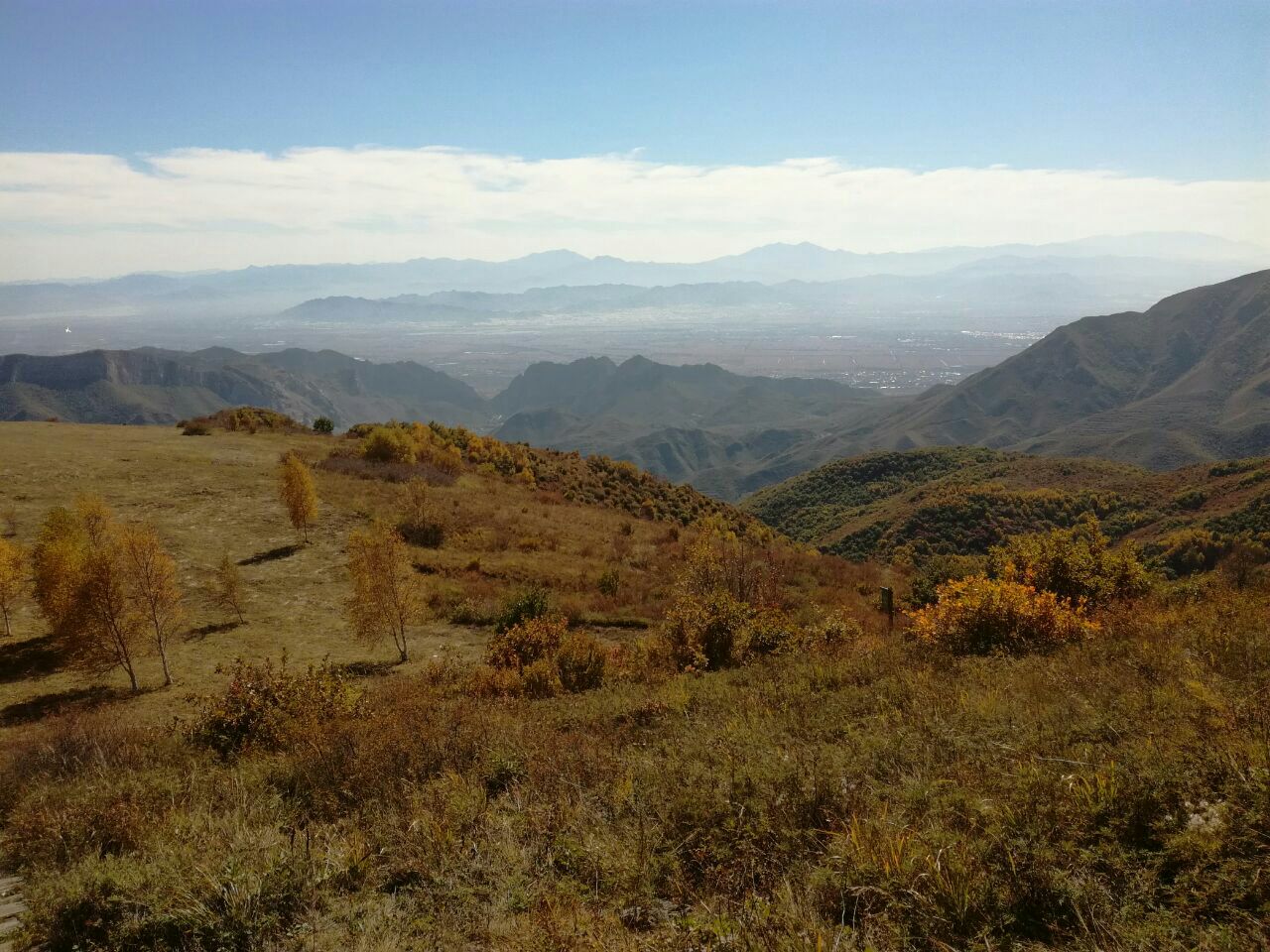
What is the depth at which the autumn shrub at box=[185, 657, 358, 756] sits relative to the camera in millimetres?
8414

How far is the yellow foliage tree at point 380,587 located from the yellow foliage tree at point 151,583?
3542 mm

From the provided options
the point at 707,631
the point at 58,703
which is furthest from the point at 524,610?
the point at 58,703

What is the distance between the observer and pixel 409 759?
22.2 ft

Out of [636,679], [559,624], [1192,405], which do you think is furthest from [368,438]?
[1192,405]

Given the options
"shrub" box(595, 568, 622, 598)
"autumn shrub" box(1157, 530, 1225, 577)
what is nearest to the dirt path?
"shrub" box(595, 568, 622, 598)

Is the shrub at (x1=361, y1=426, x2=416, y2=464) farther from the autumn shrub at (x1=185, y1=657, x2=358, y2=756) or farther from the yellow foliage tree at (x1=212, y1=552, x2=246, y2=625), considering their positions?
the autumn shrub at (x1=185, y1=657, x2=358, y2=756)

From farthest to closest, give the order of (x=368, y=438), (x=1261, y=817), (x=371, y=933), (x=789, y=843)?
(x=368, y=438) → (x=789, y=843) → (x=371, y=933) → (x=1261, y=817)

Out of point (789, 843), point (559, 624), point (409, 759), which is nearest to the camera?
point (789, 843)

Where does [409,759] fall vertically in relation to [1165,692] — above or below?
below

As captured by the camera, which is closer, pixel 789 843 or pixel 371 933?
pixel 371 933

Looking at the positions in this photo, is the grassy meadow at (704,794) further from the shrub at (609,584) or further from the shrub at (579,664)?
the shrub at (609,584)

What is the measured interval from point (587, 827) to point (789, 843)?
172 cm

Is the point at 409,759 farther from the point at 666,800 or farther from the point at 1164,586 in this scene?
the point at 1164,586

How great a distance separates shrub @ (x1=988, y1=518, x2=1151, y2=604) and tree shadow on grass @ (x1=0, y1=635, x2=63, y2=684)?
67.1 ft
